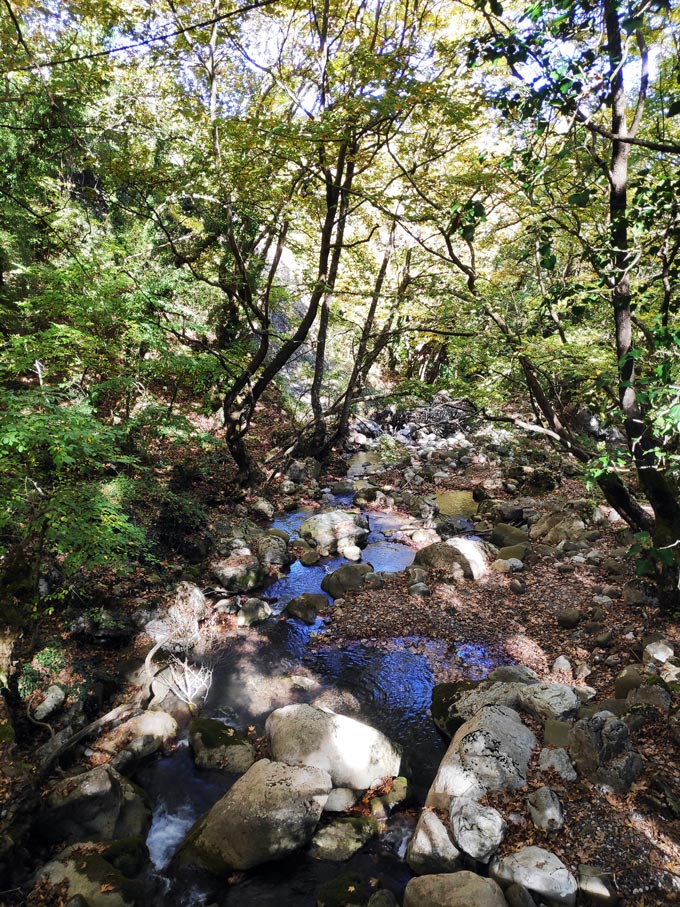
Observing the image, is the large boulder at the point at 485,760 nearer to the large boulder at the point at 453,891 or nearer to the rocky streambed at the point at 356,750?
the rocky streambed at the point at 356,750

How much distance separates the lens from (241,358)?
41.6 ft

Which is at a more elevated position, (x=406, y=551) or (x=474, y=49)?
(x=474, y=49)

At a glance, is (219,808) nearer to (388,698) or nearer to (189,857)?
(189,857)

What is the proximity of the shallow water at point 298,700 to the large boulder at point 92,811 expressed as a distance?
0.28m

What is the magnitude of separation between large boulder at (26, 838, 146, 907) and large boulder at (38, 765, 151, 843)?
204mm

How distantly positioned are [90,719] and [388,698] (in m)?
3.92

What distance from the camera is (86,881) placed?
13.4ft

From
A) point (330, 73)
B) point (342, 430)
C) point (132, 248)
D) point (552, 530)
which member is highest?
point (330, 73)

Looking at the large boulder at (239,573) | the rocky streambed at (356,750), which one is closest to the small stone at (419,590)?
the rocky streambed at (356,750)

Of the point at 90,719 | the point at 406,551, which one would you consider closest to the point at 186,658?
the point at 90,719

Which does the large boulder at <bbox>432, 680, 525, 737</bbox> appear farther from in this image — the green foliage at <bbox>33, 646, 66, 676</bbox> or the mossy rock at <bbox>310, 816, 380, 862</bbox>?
the green foliage at <bbox>33, 646, 66, 676</bbox>

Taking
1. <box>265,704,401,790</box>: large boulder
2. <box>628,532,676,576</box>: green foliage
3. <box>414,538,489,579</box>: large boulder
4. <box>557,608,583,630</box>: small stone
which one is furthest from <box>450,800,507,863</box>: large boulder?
<box>414,538,489,579</box>: large boulder

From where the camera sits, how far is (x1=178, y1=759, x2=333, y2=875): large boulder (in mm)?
4484

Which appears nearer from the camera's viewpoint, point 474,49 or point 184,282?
point 474,49
